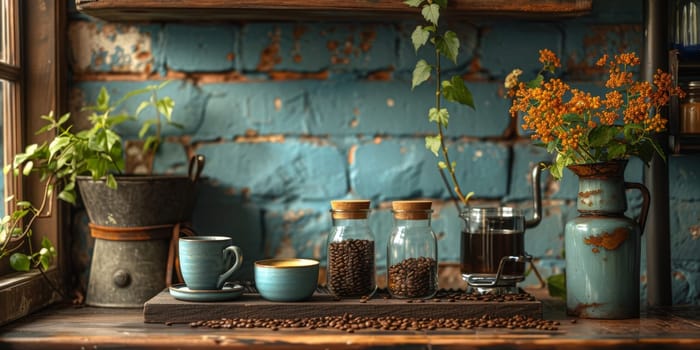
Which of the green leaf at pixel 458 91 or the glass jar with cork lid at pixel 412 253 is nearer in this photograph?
the glass jar with cork lid at pixel 412 253

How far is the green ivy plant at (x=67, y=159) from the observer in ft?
5.97

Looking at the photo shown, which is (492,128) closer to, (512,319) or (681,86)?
(681,86)

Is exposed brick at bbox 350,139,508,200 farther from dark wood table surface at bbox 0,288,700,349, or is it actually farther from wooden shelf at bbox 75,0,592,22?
dark wood table surface at bbox 0,288,700,349

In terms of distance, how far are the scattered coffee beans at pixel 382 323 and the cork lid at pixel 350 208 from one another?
0.86 ft

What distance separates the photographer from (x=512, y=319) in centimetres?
166

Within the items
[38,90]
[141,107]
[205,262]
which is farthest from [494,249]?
[38,90]

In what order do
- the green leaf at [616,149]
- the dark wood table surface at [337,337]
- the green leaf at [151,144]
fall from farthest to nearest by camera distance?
the green leaf at [151,144]
the green leaf at [616,149]
the dark wood table surface at [337,337]

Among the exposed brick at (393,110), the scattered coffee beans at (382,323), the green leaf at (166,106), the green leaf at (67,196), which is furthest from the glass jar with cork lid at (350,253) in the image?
the green leaf at (67,196)

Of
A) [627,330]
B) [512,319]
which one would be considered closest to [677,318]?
[627,330]

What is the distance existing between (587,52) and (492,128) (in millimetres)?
336

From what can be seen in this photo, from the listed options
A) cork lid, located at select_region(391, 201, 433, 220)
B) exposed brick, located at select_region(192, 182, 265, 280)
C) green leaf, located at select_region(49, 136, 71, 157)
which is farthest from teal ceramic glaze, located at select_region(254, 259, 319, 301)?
green leaf, located at select_region(49, 136, 71, 157)

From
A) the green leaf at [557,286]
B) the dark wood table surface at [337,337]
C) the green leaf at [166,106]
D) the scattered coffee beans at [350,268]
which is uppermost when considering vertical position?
the green leaf at [166,106]

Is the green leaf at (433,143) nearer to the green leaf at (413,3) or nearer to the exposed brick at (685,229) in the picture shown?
the green leaf at (413,3)

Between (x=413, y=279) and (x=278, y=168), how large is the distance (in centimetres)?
53
